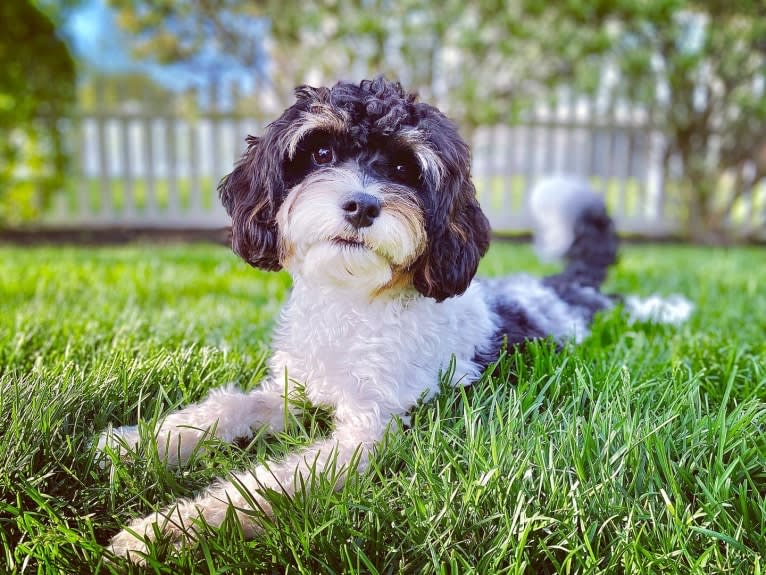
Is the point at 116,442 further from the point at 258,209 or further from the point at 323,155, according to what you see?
the point at 323,155

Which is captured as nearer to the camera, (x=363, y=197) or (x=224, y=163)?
(x=363, y=197)

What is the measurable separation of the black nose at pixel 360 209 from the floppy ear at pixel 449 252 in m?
0.25

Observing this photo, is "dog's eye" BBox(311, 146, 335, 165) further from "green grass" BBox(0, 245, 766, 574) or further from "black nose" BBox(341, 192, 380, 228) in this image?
"green grass" BBox(0, 245, 766, 574)

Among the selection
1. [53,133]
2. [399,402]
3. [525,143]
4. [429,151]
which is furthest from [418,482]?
[525,143]

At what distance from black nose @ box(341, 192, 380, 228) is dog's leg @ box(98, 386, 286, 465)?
693mm

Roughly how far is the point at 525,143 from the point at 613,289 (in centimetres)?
649

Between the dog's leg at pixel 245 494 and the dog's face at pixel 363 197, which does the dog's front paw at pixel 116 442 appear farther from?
the dog's face at pixel 363 197

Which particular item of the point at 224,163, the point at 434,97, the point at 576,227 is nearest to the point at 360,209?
the point at 576,227

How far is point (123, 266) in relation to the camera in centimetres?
531

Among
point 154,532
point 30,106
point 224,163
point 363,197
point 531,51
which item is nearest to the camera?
point 154,532

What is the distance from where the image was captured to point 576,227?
3766 millimetres

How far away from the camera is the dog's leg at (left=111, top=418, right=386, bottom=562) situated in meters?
1.60

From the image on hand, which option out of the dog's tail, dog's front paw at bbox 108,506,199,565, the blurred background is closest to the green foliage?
the blurred background

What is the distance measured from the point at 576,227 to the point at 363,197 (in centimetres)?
225
